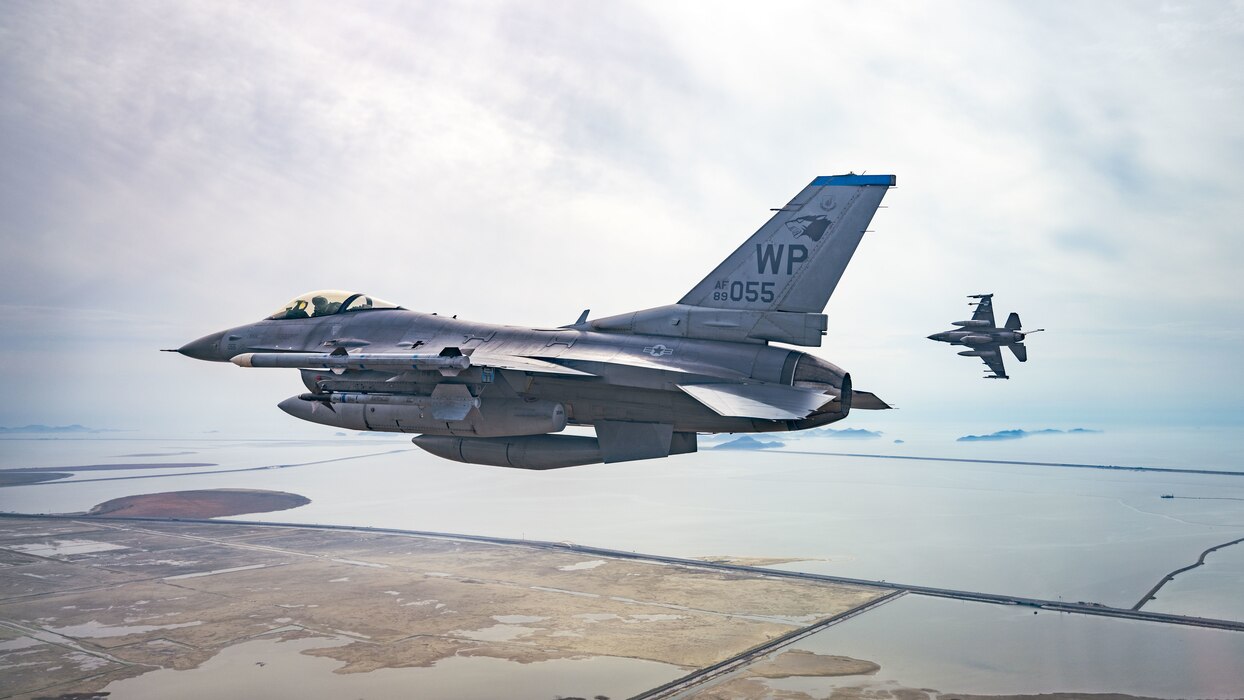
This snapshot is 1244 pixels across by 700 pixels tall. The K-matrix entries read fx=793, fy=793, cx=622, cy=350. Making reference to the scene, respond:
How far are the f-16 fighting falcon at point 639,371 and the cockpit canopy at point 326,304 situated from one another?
11.2 ft

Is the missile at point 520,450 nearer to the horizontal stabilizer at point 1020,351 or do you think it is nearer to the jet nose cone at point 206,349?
the jet nose cone at point 206,349

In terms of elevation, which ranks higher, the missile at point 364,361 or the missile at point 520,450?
the missile at point 364,361

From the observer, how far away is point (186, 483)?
95.3m

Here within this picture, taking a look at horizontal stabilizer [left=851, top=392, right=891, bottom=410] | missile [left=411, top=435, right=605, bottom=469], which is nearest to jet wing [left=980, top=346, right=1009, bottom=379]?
horizontal stabilizer [left=851, top=392, right=891, bottom=410]

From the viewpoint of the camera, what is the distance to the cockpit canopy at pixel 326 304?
74.1 ft

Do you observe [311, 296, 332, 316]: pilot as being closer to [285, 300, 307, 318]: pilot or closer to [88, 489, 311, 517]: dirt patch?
[285, 300, 307, 318]: pilot

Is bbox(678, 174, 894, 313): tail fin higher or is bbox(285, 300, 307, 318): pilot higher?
bbox(678, 174, 894, 313): tail fin

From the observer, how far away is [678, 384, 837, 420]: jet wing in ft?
50.9

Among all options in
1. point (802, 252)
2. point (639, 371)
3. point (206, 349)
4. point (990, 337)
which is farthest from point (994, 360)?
point (206, 349)

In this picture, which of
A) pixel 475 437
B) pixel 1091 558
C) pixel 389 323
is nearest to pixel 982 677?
pixel 475 437

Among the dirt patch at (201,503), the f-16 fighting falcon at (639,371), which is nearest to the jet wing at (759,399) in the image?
the f-16 fighting falcon at (639,371)

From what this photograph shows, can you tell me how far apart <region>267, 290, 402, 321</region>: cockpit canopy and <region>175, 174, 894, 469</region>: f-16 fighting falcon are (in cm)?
340

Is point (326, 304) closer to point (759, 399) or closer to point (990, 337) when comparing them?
point (759, 399)

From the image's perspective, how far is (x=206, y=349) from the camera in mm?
23328
